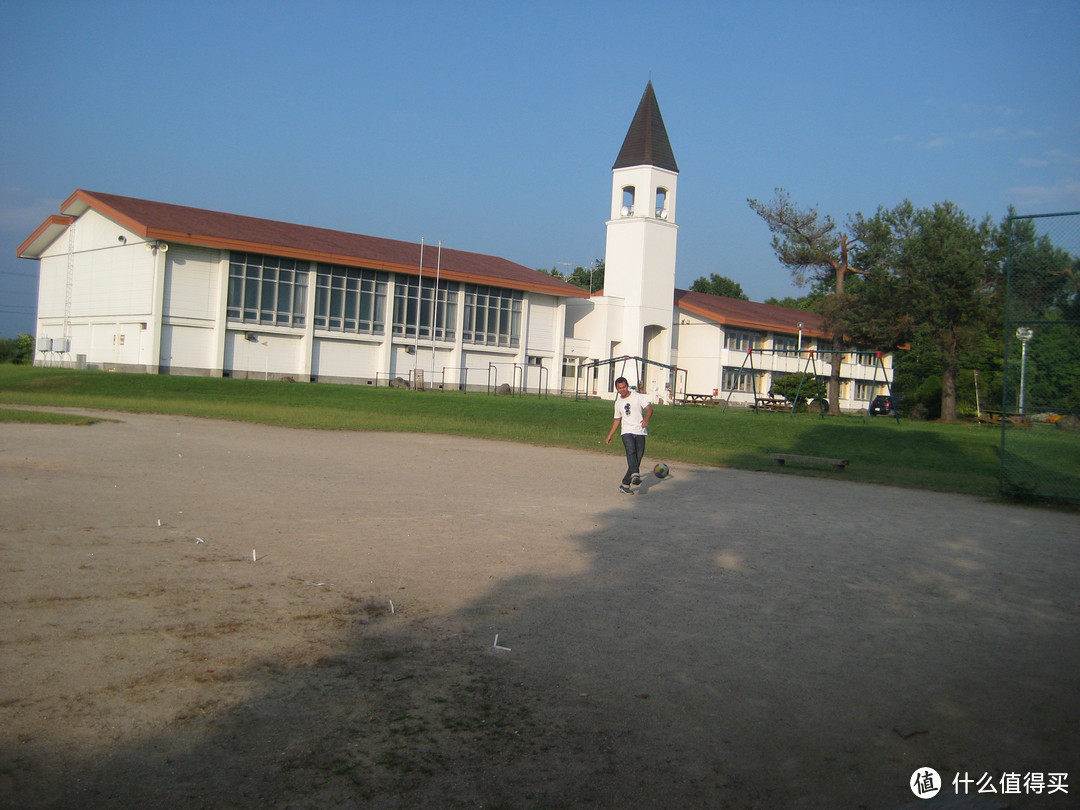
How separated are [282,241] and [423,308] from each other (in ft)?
31.8

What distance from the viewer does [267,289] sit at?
168 feet

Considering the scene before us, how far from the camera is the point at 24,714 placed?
14.7ft

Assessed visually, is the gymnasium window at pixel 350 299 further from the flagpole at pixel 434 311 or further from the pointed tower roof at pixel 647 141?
the pointed tower roof at pixel 647 141

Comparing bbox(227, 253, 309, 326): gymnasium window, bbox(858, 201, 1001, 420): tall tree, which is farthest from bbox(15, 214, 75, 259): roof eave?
bbox(858, 201, 1001, 420): tall tree

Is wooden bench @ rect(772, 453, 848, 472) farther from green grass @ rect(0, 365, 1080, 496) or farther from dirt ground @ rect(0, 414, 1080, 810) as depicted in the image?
dirt ground @ rect(0, 414, 1080, 810)

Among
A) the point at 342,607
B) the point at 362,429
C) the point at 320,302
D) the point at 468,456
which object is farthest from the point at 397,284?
the point at 342,607

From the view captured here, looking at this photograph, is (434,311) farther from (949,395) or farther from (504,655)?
(504,655)

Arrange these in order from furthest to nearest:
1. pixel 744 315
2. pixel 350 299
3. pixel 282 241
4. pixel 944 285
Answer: pixel 744 315 → pixel 350 299 → pixel 282 241 → pixel 944 285

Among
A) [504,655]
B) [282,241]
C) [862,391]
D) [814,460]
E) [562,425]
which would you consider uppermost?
Result: [282,241]

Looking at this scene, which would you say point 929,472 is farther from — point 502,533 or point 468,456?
point 502,533

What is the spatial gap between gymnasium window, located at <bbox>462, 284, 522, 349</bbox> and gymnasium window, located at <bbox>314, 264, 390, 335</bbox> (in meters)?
6.13

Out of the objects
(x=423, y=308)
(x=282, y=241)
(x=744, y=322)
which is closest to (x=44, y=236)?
(x=282, y=241)

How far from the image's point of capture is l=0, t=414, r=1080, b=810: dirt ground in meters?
4.18

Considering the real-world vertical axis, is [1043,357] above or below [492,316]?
below
